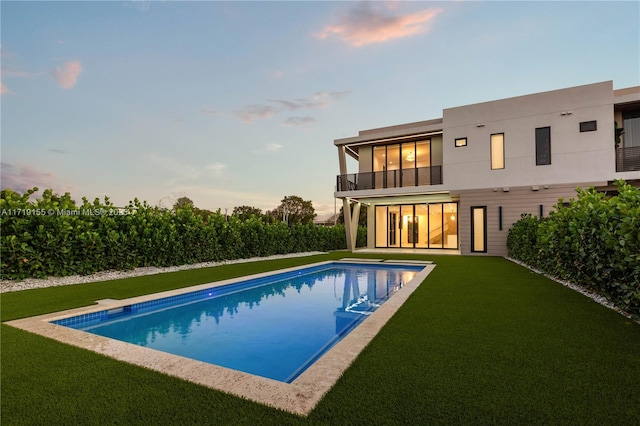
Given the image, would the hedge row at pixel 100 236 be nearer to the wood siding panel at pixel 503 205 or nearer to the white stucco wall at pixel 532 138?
the wood siding panel at pixel 503 205

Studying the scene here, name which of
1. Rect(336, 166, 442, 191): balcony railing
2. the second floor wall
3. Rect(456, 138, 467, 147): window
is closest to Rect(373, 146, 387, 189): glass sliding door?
Rect(336, 166, 442, 191): balcony railing

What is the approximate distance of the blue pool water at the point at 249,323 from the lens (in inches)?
147

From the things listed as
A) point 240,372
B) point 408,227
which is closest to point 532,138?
point 408,227

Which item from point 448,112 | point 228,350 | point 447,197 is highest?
point 448,112

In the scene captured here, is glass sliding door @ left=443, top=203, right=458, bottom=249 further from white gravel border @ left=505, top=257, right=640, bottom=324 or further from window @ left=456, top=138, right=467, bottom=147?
white gravel border @ left=505, top=257, right=640, bottom=324

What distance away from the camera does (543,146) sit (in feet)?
43.3

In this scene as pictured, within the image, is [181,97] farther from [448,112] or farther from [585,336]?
[585,336]

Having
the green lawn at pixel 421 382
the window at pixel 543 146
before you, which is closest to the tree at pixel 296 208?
the window at pixel 543 146

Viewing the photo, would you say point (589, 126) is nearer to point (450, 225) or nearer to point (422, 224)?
point (450, 225)

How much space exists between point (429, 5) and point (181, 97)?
11.3 meters

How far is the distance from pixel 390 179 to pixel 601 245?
12.7 meters

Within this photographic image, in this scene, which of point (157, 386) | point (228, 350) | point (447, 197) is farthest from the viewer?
point (447, 197)

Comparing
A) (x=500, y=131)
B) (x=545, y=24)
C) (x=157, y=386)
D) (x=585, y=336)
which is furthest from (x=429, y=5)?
(x=157, y=386)

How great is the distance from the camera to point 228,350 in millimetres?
3893
